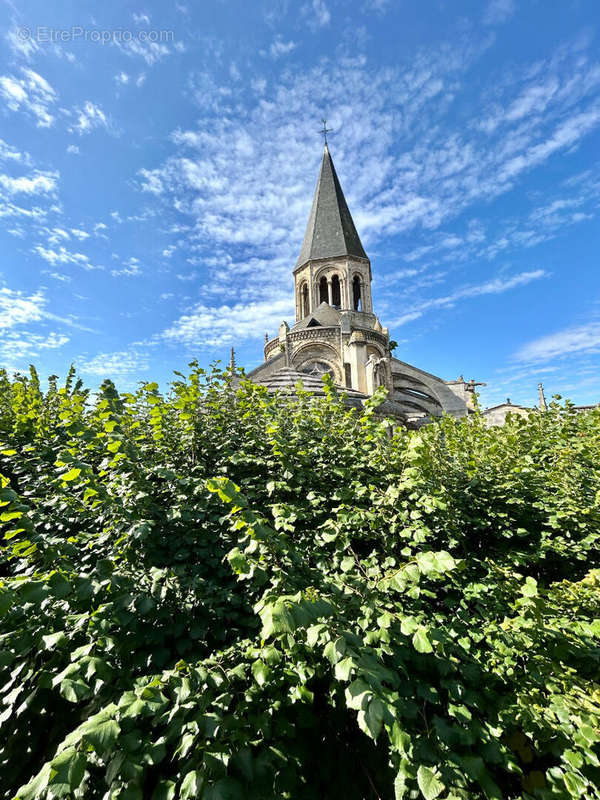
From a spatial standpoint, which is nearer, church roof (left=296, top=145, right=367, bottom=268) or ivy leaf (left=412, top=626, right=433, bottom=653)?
ivy leaf (left=412, top=626, right=433, bottom=653)

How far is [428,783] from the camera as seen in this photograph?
155cm

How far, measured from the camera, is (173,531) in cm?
285

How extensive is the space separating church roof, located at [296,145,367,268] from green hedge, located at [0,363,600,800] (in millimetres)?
31522

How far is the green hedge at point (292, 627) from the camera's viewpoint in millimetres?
1494

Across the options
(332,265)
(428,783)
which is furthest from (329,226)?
(428,783)

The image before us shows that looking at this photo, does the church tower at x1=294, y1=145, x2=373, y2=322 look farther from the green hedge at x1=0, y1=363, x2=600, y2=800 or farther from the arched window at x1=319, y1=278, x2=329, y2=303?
the green hedge at x1=0, y1=363, x2=600, y2=800

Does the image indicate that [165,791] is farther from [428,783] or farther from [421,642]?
[421,642]

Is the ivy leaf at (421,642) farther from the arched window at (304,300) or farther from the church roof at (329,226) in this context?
the church roof at (329,226)

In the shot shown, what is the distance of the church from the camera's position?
25.7 meters

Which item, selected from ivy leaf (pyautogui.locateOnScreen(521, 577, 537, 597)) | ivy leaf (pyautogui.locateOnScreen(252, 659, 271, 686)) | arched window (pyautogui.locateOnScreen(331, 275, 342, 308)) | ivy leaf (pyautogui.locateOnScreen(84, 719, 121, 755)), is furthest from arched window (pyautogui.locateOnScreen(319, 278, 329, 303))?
ivy leaf (pyautogui.locateOnScreen(84, 719, 121, 755))

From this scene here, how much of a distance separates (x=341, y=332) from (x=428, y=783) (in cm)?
2568

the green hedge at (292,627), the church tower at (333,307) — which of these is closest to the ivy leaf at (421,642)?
the green hedge at (292,627)

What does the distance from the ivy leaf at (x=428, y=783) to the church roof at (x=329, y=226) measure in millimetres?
33697

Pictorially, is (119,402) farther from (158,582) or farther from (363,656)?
(363,656)
